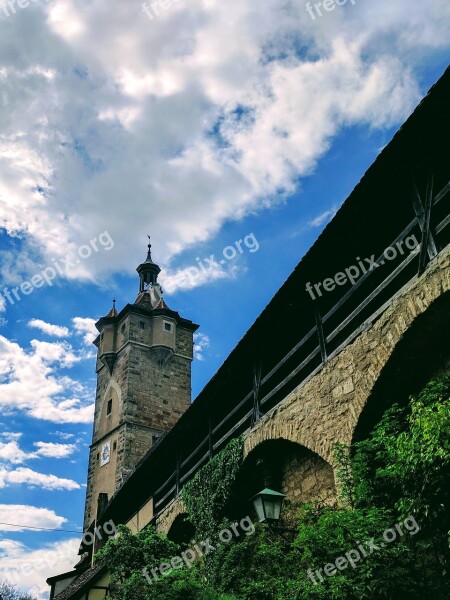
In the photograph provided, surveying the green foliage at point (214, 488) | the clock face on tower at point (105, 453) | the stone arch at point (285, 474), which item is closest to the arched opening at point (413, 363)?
the stone arch at point (285, 474)

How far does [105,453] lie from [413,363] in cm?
2275

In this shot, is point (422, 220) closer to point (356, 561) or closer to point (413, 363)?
point (413, 363)

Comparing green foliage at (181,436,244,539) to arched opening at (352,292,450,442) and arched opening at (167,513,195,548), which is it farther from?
arched opening at (352,292,450,442)

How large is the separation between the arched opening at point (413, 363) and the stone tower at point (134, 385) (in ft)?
65.0

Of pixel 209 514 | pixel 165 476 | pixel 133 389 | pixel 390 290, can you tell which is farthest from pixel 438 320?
pixel 133 389

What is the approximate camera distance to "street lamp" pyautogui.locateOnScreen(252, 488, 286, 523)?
705cm

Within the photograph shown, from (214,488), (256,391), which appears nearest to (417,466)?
(256,391)

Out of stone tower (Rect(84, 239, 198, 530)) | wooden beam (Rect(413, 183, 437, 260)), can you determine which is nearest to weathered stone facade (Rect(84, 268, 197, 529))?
stone tower (Rect(84, 239, 198, 530))

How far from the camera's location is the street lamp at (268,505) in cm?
705

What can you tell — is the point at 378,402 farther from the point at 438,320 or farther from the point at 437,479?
the point at 437,479

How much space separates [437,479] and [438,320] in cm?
169

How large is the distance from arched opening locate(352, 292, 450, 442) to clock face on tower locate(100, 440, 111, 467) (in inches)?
853

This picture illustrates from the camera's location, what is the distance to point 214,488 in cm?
1035

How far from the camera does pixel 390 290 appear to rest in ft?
32.7
